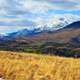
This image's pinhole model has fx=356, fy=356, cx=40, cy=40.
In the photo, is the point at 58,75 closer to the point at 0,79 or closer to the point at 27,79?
the point at 27,79

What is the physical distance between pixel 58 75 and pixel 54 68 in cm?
108

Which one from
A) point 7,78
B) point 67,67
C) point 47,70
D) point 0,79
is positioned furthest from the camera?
point 67,67

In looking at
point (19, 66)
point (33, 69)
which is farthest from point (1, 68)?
point (33, 69)

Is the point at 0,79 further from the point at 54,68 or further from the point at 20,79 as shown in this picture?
Answer: the point at 54,68

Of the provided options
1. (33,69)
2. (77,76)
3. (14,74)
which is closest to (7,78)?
(14,74)

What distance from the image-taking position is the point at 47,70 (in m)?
11.5

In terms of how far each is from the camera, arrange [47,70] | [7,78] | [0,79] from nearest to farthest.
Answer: [0,79]
[7,78]
[47,70]

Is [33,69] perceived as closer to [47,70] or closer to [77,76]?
[47,70]

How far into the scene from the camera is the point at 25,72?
36.3ft

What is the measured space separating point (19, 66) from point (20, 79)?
2373mm

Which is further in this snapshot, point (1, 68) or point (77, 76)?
point (1, 68)

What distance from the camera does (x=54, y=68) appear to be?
11.9 meters

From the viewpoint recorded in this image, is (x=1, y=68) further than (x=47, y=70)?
Yes

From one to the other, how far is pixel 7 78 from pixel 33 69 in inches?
51.2
